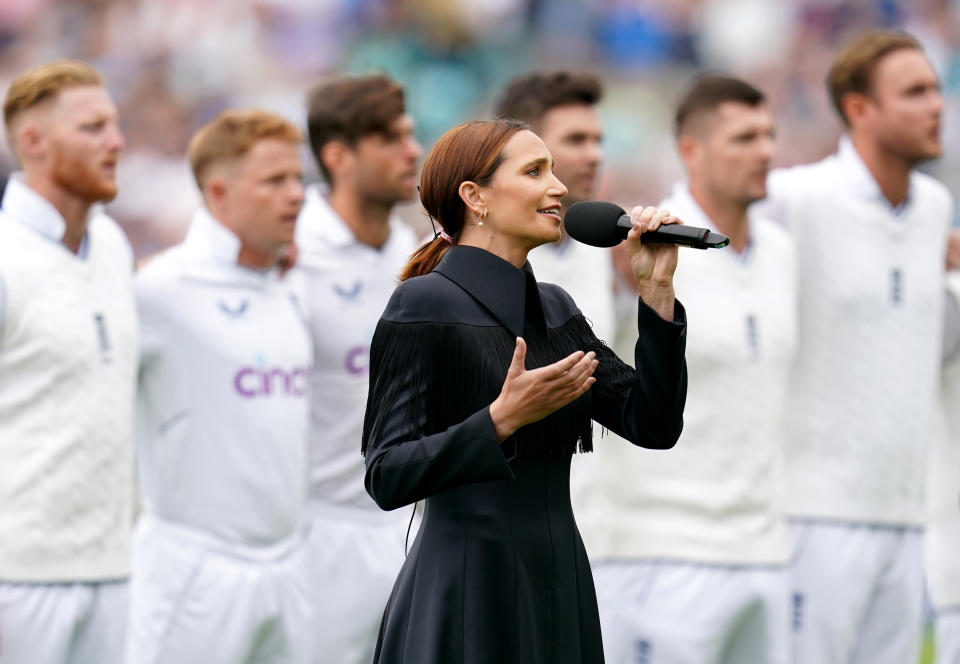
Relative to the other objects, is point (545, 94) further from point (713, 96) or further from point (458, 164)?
point (458, 164)

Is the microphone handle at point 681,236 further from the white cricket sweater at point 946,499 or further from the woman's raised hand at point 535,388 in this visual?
the white cricket sweater at point 946,499

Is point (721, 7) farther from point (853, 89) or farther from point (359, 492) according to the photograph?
point (359, 492)

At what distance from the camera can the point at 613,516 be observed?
19.1 ft

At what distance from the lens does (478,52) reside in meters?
14.6

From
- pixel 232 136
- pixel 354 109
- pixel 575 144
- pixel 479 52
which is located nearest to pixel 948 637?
pixel 575 144

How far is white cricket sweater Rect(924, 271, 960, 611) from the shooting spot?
6.18m

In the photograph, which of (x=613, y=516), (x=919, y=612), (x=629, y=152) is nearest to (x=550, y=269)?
(x=613, y=516)

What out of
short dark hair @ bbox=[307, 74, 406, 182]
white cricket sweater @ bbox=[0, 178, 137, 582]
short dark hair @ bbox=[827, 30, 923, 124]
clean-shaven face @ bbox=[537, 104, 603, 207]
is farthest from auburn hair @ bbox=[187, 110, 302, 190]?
short dark hair @ bbox=[827, 30, 923, 124]

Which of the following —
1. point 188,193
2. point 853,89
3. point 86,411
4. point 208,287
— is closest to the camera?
point 86,411

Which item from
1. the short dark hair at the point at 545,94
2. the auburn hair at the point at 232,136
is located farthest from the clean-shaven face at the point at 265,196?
the short dark hair at the point at 545,94

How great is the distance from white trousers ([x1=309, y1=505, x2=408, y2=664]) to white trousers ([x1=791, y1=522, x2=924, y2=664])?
1.55 meters

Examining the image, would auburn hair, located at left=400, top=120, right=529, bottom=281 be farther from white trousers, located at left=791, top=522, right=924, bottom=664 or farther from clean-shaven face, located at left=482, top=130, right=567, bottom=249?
white trousers, located at left=791, top=522, right=924, bottom=664

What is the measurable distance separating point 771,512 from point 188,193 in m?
8.33

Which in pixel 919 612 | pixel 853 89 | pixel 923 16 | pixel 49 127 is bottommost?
pixel 919 612
